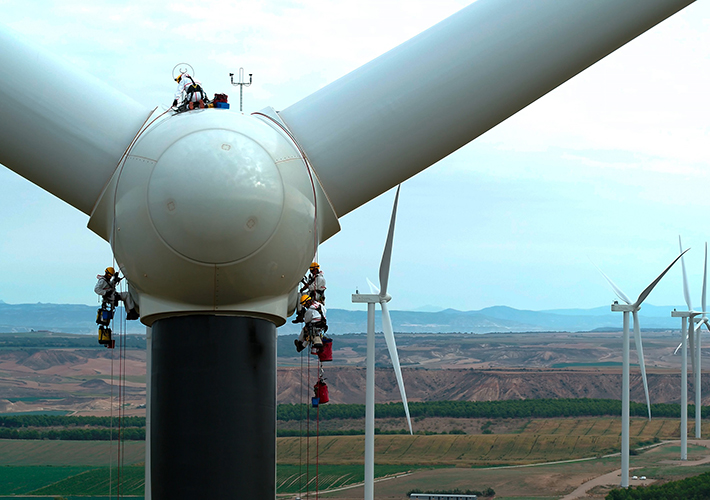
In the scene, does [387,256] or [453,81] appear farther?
[387,256]

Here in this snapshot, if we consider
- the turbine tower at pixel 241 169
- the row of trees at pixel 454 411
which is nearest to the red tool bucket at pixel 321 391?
the turbine tower at pixel 241 169

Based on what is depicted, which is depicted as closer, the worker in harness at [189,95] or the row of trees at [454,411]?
the worker in harness at [189,95]

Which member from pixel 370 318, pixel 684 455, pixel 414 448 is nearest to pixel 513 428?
pixel 414 448

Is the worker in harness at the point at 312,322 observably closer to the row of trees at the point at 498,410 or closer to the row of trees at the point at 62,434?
the row of trees at the point at 62,434

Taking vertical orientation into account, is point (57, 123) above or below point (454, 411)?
above

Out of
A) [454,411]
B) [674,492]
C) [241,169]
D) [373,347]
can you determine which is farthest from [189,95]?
[454,411]

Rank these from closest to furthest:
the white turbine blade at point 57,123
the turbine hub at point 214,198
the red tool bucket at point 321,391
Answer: the turbine hub at point 214,198 → the white turbine blade at point 57,123 → the red tool bucket at point 321,391

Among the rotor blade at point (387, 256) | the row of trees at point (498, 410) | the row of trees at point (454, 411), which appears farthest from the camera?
the row of trees at point (498, 410)

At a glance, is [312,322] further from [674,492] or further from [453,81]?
[674,492]
